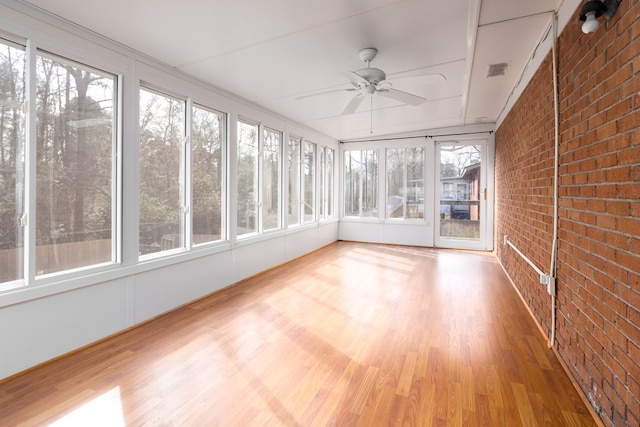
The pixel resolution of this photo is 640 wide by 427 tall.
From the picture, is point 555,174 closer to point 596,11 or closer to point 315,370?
point 596,11

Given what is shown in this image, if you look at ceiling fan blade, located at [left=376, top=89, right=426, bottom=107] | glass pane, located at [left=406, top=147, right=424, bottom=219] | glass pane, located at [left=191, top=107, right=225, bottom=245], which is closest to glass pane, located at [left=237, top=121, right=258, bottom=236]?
glass pane, located at [left=191, top=107, right=225, bottom=245]

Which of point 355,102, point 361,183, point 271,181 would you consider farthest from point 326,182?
point 355,102

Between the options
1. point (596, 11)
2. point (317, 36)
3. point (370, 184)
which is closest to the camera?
point (596, 11)

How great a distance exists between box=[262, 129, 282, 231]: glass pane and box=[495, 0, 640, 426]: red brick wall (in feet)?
11.6

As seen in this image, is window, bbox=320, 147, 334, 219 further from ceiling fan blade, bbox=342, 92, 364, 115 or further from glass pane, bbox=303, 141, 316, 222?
ceiling fan blade, bbox=342, 92, 364, 115

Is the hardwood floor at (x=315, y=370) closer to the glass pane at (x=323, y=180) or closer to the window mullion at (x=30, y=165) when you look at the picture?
the window mullion at (x=30, y=165)

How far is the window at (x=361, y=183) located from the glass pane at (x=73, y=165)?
5.58m

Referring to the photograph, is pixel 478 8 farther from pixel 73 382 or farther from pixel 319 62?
pixel 73 382

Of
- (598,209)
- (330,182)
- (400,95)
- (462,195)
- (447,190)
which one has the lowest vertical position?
(598,209)

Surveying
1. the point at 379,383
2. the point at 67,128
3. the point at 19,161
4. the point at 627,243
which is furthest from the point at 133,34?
the point at 627,243

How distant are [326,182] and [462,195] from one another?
2957 mm

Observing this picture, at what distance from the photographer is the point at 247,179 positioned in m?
4.52

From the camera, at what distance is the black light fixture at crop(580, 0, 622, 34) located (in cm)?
154

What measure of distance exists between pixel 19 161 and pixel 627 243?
365 centimetres
